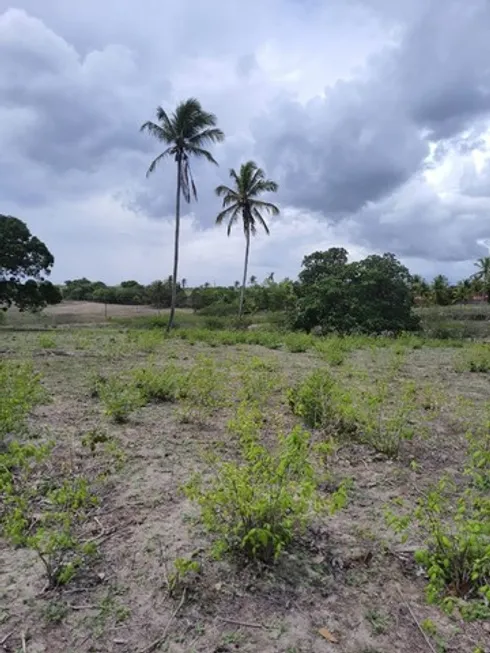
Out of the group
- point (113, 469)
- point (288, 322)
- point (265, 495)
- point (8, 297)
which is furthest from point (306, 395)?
point (8, 297)

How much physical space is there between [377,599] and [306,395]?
8.50 ft

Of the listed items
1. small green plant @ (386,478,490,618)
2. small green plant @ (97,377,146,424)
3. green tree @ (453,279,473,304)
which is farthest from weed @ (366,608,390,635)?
green tree @ (453,279,473,304)

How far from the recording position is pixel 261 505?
2.16 metres

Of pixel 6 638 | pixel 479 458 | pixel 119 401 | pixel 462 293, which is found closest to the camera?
pixel 6 638

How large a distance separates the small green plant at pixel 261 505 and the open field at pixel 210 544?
3.3 inches

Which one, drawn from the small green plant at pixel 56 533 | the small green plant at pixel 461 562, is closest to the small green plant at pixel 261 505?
the small green plant at pixel 461 562

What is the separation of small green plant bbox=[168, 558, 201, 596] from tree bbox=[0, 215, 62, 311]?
2233 cm

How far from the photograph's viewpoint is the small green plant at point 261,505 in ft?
7.11

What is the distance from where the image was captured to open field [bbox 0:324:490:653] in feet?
6.20

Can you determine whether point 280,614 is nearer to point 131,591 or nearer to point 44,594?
point 131,591

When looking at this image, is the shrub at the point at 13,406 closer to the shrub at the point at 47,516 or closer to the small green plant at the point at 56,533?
the shrub at the point at 47,516

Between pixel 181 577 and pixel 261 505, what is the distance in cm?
48

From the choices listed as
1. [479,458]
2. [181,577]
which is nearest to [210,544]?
[181,577]

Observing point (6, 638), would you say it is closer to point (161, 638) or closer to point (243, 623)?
point (161, 638)
